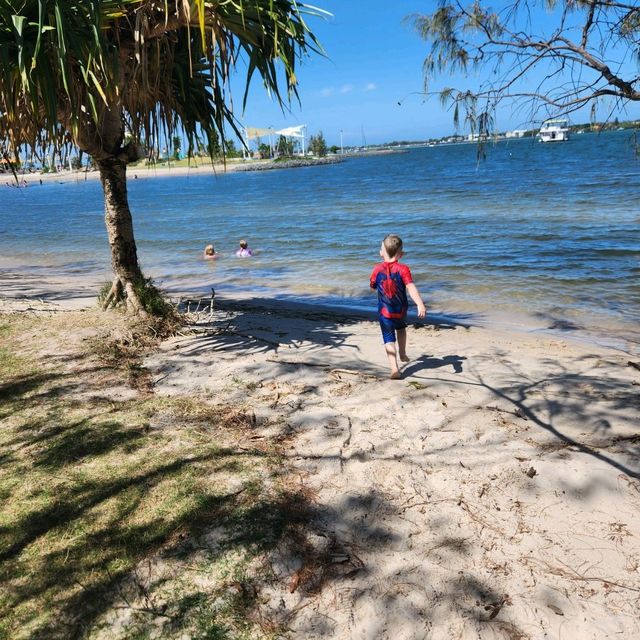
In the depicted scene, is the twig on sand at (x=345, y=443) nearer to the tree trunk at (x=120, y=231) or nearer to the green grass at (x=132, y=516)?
the green grass at (x=132, y=516)

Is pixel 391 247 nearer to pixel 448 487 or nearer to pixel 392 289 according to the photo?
pixel 392 289

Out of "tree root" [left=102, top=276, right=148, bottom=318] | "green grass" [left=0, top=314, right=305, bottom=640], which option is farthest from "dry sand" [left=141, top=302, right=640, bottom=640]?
"tree root" [left=102, top=276, right=148, bottom=318]

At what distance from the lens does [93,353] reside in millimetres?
5219

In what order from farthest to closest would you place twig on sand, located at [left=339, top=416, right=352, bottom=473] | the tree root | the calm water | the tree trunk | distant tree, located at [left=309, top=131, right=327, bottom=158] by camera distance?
distant tree, located at [left=309, top=131, right=327, bottom=158], the calm water, the tree root, the tree trunk, twig on sand, located at [left=339, top=416, right=352, bottom=473]

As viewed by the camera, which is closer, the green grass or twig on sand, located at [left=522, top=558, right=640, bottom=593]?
the green grass

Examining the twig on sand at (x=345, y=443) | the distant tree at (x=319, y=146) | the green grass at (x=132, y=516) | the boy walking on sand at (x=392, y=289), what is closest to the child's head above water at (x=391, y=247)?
the boy walking on sand at (x=392, y=289)

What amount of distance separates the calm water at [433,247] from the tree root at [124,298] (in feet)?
12.5

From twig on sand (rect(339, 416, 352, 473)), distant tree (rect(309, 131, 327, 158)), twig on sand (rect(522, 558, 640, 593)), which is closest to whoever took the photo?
twig on sand (rect(522, 558, 640, 593))

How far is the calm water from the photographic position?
32.2 ft

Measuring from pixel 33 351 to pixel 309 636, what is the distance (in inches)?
169

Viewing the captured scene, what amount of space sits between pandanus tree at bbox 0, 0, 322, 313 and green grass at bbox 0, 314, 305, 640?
2256 mm

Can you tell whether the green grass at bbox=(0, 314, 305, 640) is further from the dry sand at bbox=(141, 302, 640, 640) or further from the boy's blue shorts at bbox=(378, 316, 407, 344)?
the boy's blue shorts at bbox=(378, 316, 407, 344)

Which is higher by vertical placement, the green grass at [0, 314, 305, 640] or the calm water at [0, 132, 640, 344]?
the green grass at [0, 314, 305, 640]

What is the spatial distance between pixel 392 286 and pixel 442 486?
2091 mm
